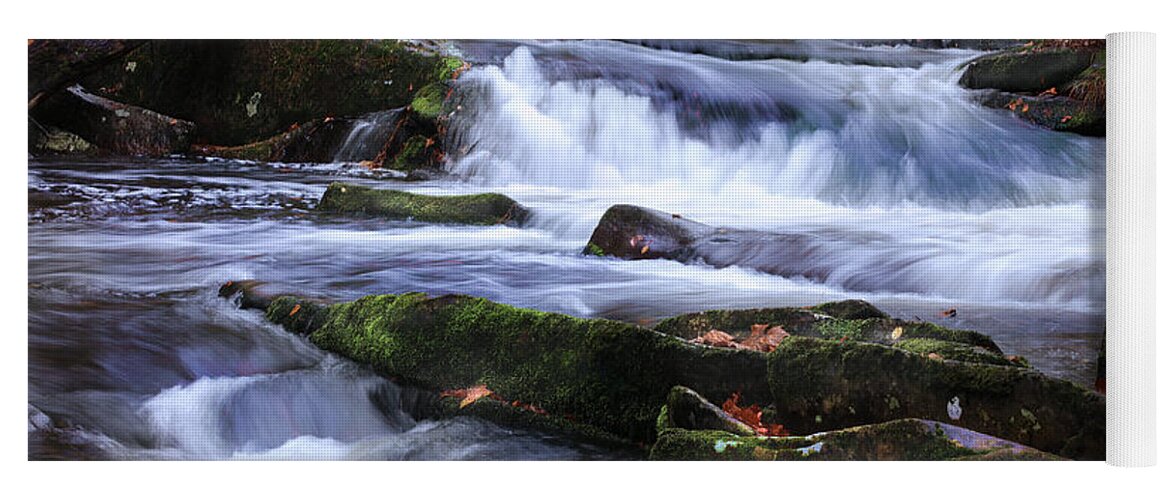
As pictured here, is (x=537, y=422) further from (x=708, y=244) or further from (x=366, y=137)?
(x=366, y=137)

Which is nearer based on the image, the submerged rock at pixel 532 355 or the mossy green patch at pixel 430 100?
the submerged rock at pixel 532 355

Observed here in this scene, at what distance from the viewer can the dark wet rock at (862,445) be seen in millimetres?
4199

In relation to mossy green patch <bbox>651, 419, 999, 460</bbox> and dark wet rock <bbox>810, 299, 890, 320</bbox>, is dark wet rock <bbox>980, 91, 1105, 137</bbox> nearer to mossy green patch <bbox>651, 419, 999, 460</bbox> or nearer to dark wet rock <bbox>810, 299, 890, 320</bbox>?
dark wet rock <bbox>810, 299, 890, 320</bbox>

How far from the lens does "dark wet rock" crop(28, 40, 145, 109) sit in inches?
173

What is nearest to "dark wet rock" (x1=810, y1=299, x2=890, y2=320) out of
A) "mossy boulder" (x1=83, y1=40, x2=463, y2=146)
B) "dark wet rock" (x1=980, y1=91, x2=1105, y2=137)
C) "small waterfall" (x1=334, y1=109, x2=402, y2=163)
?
"dark wet rock" (x1=980, y1=91, x2=1105, y2=137)

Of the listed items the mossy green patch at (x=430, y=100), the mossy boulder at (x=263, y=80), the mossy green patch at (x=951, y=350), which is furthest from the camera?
the mossy green patch at (x=430, y=100)

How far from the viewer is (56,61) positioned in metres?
4.40

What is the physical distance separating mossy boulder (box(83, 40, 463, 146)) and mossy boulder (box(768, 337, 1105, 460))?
2.05 m

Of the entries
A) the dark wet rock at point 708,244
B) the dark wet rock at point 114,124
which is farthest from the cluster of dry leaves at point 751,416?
the dark wet rock at point 114,124

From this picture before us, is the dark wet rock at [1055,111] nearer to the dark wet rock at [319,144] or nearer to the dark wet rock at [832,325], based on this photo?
the dark wet rock at [832,325]

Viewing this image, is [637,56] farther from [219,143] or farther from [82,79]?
[82,79]

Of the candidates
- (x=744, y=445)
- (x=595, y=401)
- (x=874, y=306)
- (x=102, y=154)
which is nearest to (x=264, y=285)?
(x=102, y=154)

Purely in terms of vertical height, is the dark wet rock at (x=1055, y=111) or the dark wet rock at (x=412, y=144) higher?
the dark wet rock at (x=1055, y=111)

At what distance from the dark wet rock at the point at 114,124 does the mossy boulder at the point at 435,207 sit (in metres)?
0.75
